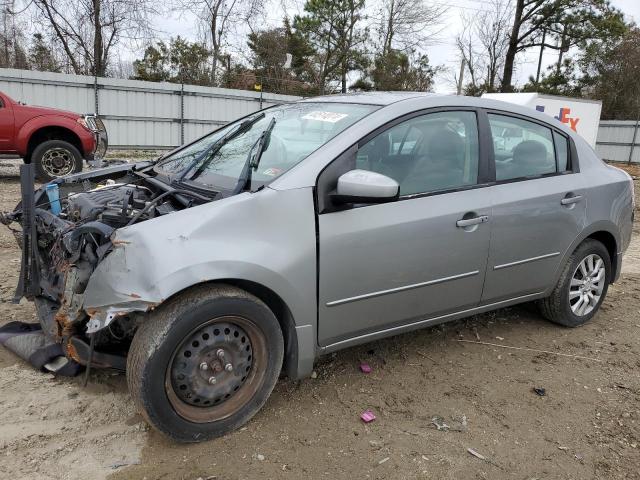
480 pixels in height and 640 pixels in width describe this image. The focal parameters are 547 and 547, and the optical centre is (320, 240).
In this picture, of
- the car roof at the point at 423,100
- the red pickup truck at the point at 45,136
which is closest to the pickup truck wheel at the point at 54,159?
the red pickup truck at the point at 45,136

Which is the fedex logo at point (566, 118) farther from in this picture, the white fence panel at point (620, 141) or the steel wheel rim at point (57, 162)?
the steel wheel rim at point (57, 162)

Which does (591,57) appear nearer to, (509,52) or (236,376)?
(509,52)

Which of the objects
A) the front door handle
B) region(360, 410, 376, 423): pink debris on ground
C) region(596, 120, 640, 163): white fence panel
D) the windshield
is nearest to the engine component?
the windshield

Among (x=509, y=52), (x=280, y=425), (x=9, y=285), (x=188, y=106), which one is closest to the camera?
(x=280, y=425)

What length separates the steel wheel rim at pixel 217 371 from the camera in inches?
96.7

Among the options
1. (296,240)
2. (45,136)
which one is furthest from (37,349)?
(45,136)

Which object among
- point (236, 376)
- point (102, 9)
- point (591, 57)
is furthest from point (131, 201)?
point (591, 57)

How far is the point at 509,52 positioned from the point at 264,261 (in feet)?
94.8

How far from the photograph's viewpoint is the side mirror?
2623mm

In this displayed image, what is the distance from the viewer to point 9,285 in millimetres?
4406

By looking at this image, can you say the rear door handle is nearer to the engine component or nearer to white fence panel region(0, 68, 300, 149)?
the engine component

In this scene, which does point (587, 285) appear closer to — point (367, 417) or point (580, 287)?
point (580, 287)

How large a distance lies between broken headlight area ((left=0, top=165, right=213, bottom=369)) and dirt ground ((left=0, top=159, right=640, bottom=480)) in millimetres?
314

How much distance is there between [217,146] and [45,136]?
301 inches
